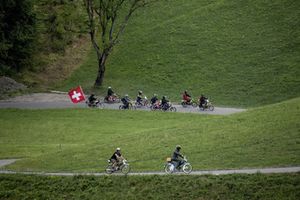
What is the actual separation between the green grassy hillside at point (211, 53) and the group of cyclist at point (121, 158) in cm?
2529

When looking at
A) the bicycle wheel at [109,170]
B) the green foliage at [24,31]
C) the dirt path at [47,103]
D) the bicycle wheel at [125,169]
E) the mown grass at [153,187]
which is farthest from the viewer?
the green foliage at [24,31]

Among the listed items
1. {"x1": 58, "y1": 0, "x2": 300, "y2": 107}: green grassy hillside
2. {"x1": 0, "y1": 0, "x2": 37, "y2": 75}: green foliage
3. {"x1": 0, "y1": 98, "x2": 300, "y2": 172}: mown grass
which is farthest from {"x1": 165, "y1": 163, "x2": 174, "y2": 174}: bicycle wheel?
{"x1": 0, "y1": 0, "x2": 37, "y2": 75}: green foliage

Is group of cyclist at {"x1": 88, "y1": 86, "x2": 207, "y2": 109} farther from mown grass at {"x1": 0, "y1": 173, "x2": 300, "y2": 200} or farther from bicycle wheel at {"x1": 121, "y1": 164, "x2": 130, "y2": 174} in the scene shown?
mown grass at {"x1": 0, "y1": 173, "x2": 300, "y2": 200}

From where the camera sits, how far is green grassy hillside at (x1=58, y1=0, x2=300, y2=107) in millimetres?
59844

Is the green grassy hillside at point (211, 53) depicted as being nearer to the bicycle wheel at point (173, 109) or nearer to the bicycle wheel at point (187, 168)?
the bicycle wheel at point (173, 109)

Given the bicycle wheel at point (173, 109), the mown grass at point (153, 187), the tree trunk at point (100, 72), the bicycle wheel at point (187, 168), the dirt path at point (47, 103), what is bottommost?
the mown grass at point (153, 187)

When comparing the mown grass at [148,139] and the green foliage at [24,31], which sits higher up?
the green foliage at [24,31]

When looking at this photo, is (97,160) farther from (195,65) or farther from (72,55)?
(72,55)

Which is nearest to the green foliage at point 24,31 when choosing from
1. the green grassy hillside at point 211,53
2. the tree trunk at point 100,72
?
the tree trunk at point 100,72

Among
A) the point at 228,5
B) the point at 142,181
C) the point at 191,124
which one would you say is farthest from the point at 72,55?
the point at 142,181

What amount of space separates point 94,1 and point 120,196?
131 feet

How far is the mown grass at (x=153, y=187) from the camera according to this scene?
27.6 metres

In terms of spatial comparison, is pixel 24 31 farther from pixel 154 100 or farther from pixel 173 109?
pixel 173 109

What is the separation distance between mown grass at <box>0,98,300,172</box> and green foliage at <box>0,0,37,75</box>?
50.6 ft
